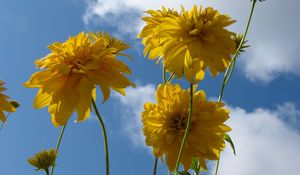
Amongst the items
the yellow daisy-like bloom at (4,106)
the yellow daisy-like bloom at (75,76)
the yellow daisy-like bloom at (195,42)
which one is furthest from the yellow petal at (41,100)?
the yellow daisy-like bloom at (4,106)

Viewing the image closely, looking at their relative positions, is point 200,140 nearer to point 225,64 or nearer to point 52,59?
point 225,64

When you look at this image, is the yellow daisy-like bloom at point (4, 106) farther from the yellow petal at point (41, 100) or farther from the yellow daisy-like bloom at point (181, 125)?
the yellow daisy-like bloom at point (181, 125)

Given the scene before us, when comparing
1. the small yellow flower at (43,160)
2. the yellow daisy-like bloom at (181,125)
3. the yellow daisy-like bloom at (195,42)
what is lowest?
the small yellow flower at (43,160)

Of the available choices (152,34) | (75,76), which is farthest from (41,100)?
(152,34)

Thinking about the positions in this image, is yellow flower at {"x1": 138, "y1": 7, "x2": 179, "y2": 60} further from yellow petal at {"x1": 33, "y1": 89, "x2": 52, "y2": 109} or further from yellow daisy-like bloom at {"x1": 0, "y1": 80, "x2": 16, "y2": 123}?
yellow daisy-like bloom at {"x1": 0, "y1": 80, "x2": 16, "y2": 123}

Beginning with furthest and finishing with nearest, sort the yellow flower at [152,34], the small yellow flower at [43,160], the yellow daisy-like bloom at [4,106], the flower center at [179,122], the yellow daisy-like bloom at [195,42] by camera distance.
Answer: the small yellow flower at [43,160], the yellow daisy-like bloom at [4,106], the flower center at [179,122], the yellow flower at [152,34], the yellow daisy-like bloom at [195,42]

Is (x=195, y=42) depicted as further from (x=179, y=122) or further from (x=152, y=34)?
(x=179, y=122)

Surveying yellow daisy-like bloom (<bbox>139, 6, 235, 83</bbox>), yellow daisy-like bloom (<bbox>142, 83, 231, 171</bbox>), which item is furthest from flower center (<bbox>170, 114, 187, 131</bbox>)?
yellow daisy-like bloom (<bbox>139, 6, 235, 83</bbox>)
